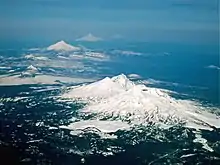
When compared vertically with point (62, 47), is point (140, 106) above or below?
below

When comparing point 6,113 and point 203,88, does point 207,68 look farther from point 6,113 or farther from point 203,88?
point 6,113

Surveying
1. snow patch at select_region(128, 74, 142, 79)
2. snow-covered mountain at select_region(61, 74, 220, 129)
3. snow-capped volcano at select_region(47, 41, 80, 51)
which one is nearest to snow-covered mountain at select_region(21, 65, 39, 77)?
snow-capped volcano at select_region(47, 41, 80, 51)

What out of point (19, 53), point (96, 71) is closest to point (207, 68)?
point (96, 71)

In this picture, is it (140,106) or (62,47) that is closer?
(140,106)

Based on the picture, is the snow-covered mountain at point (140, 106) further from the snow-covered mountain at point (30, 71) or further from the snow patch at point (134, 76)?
the snow-covered mountain at point (30, 71)

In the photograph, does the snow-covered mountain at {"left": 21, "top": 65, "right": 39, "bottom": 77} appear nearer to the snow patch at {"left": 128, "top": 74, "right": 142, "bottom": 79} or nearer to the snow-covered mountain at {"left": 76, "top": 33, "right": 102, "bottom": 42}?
the snow-covered mountain at {"left": 76, "top": 33, "right": 102, "bottom": 42}

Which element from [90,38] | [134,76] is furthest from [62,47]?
[134,76]

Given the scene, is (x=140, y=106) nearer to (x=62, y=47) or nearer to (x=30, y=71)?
(x=62, y=47)

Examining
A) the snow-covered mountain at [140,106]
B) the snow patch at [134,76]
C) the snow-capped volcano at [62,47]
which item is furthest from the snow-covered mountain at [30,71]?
the snow patch at [134,76]
